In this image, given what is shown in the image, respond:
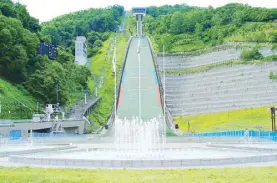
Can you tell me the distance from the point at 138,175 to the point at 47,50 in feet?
133

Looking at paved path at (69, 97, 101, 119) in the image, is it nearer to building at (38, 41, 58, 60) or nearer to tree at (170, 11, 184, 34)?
building at (38, 41, 58, 60)

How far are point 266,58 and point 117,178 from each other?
139 ft

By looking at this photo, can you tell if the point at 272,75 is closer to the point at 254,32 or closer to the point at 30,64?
the point at 254,32

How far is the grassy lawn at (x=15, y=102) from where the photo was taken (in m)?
41.3

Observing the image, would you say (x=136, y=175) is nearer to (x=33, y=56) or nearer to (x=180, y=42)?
(x=33, y=56)

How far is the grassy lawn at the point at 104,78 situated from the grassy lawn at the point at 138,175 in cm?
3685

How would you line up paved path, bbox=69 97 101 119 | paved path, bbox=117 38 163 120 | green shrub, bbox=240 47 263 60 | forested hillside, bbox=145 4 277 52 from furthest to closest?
1. forested hillside, bbox=145 4 277 52
2. green shrub, bbox=240 47 263 60
3. paved path, bbox=69 97 101 119
4. paved path, bbox=117 38 163 120

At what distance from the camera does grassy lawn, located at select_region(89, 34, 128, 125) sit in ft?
180

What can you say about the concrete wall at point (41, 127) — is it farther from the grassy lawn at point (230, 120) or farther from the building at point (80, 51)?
the building at point (80, 51)

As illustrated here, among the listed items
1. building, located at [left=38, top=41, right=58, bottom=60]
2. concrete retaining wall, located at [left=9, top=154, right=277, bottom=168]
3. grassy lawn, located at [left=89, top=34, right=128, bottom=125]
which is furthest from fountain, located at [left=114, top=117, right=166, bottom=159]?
concrete retaining wall, located at [left=9, top=154, right=277, bottom=168]

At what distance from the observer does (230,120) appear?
45469 mm

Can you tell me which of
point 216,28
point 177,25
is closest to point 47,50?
point 216,28

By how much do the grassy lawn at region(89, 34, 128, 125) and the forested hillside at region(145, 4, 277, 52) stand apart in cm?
702

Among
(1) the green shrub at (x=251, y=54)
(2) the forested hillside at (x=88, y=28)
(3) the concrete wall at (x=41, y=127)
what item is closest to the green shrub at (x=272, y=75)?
(1) the green shrub at (x=251, y=54)
